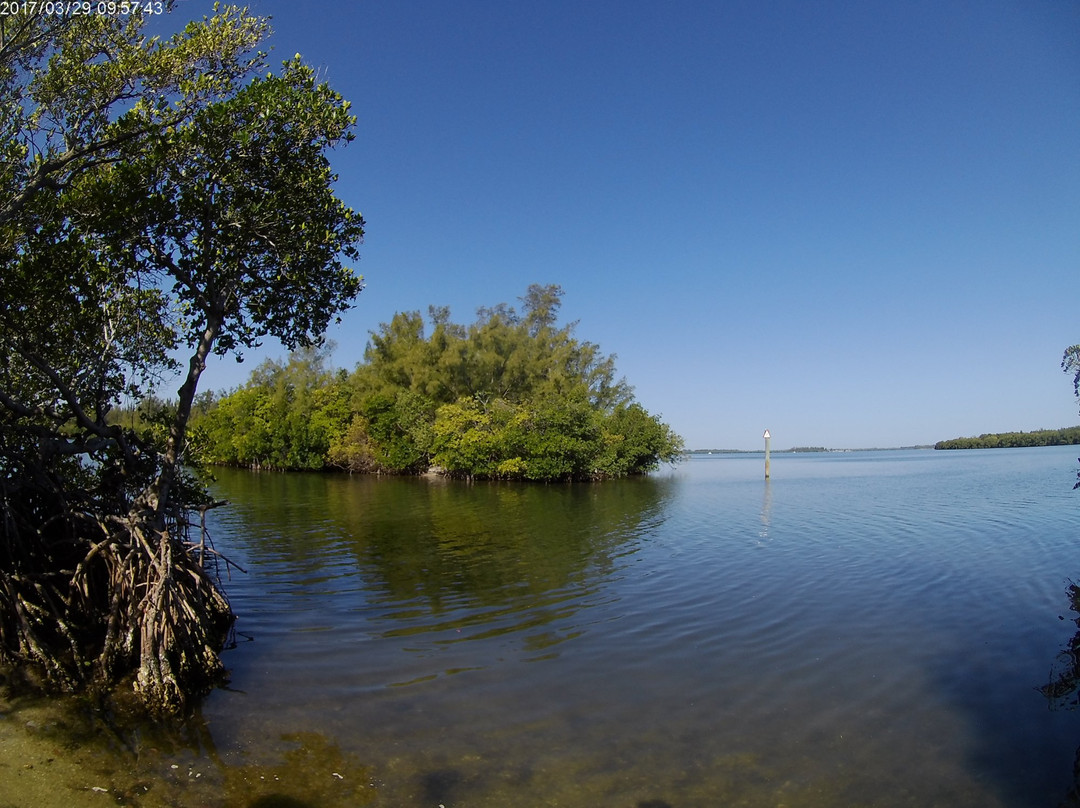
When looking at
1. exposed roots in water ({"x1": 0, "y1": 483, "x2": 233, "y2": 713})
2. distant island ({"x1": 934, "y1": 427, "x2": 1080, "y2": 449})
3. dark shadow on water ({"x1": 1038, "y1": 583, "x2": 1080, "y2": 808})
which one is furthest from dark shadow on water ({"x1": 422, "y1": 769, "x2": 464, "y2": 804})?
distant island ({"x1": 934, "y1": 427, "x2": 1080, "y2": 449})

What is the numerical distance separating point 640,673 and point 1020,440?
485 ft

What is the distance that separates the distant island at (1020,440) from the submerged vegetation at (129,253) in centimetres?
13244

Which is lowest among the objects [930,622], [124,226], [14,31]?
[930,622]

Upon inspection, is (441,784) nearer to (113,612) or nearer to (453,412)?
(113,612)

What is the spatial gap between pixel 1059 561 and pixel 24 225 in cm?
1965

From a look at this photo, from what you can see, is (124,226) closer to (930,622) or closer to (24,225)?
(24,225)

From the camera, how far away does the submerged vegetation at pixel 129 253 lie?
7215mm

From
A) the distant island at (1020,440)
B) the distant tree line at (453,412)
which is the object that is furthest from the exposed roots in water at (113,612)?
the distant island at (1020,440)

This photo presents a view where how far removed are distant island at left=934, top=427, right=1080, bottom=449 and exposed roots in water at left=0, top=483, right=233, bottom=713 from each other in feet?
438

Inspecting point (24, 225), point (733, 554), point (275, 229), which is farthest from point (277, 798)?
point (733, 554)

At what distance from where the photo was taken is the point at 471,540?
18312 mm

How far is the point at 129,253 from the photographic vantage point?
8070mm
